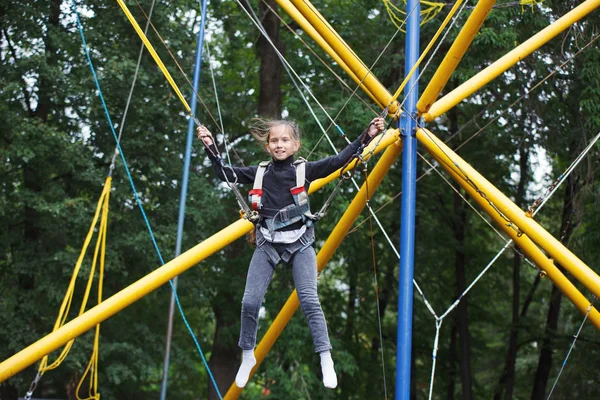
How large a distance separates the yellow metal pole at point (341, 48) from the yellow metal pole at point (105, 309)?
54.8 inches

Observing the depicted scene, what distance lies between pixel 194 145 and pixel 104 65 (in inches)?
89.2

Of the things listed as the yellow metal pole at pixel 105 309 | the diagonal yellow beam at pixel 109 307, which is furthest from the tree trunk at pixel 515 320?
the yellow metal pole at pixel 105 309

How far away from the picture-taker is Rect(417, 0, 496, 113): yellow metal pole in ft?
18.5

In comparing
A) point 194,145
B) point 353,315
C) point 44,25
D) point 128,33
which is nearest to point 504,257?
point 353,315

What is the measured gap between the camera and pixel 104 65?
41.1 feet

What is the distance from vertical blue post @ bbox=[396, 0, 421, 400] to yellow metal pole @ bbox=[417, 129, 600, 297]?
13 centimetres

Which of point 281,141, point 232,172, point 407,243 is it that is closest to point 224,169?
point 232,172

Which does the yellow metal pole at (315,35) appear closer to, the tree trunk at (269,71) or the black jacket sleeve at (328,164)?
the black jacket sleeve at (328,164)

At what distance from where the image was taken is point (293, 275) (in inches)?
198

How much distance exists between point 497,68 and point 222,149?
8.91 meters

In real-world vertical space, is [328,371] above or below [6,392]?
below

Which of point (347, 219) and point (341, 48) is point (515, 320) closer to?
point (347, 219)

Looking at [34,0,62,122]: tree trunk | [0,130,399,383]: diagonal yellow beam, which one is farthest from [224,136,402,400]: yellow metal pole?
[34,0,62,122]: tree trunk

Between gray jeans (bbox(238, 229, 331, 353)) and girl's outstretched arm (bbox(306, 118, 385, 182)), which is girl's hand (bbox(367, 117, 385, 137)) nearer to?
girl's outstretched arm (bbox(306, 118, 385, 182))
